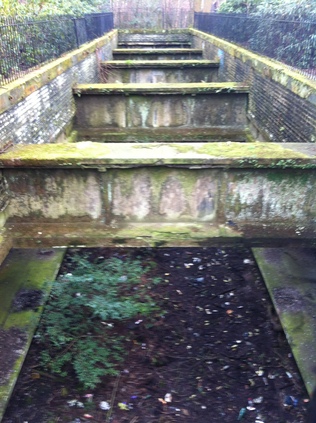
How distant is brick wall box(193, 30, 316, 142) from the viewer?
15.2 feet

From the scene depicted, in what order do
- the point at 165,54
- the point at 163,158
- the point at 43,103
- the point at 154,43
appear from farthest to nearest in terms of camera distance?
the point at 154,43, the point at 165,54, the point at 43,103, the point at 163,158

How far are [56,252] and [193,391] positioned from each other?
204cm

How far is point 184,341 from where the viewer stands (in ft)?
10.6

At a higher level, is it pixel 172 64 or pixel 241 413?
pixel 172 64

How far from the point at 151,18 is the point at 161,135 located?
16.2m

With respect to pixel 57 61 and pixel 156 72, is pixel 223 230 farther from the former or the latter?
pixel 156 72

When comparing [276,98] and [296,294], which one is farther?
[276,98]

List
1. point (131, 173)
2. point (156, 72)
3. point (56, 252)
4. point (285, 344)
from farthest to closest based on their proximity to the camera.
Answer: point (156, 72), point (56, 252), point (131, 173), point (285, 344)

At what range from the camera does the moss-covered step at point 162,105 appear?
661 cm

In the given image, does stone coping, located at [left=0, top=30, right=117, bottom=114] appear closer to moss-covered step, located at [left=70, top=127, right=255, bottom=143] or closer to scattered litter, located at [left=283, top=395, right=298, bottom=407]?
moss-covered step, located at [left=70, top=127, right=255, bottom=143]

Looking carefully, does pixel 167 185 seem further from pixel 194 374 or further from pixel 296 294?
pixel 194 374

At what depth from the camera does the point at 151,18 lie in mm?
20562

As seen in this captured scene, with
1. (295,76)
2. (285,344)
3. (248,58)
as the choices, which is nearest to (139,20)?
(248,58)

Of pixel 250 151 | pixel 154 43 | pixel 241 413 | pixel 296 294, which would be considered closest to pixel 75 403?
pixel 241 413
